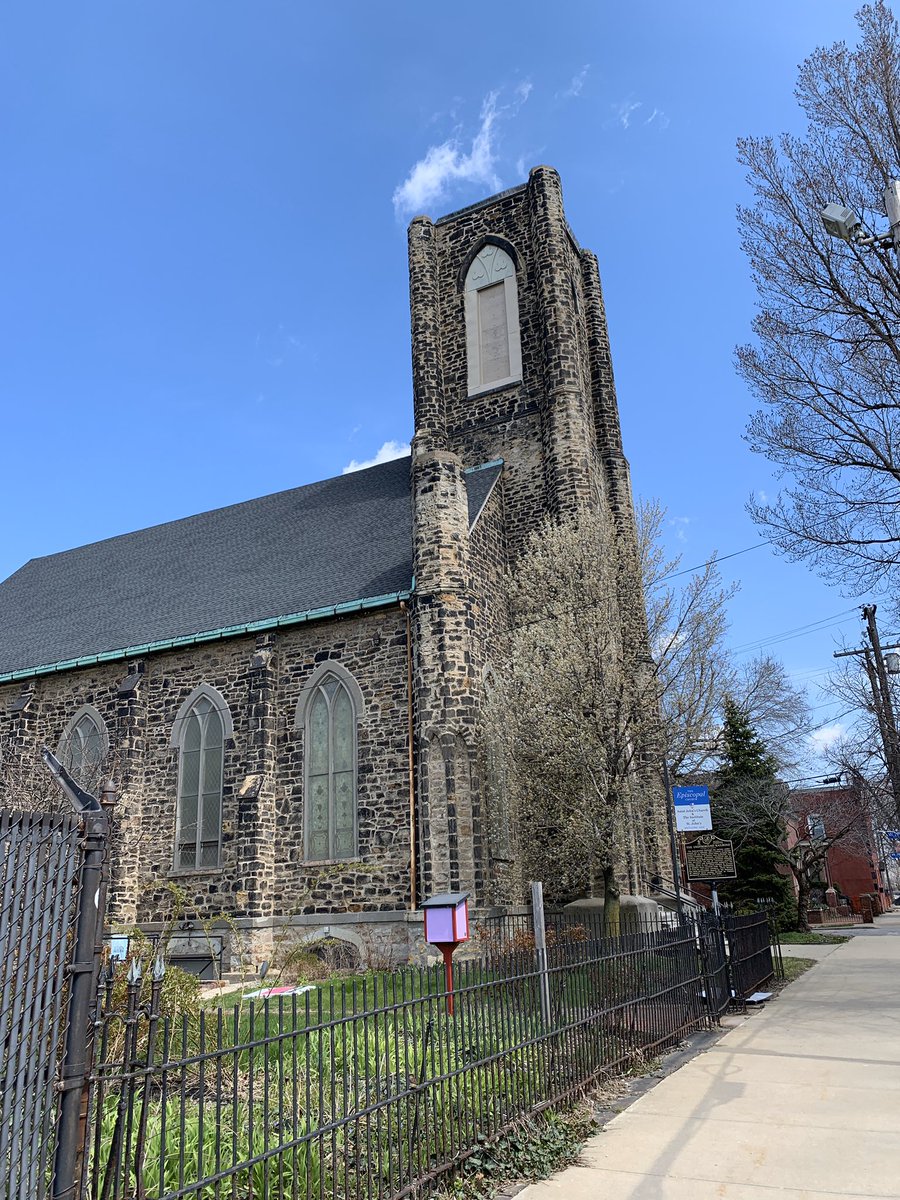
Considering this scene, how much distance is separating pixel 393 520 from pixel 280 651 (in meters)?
4.52

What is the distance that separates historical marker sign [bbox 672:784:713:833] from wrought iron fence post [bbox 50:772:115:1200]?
11.7m

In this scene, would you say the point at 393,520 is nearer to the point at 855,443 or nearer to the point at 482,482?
the point at 482,482

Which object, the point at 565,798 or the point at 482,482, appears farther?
the point at 482,482

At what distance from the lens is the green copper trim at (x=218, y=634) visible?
17.6m

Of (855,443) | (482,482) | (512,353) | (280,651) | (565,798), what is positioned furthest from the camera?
(512,353)

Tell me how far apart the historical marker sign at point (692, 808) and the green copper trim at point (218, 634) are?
6204 mm

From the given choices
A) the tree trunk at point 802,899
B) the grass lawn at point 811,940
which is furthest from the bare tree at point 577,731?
the tree trunk at point 802,899

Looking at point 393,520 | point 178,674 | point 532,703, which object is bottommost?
point 532,703

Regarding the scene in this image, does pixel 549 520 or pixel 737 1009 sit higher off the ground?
pixel 549 520

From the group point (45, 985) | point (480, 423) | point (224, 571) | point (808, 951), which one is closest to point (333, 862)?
point (224, 571)

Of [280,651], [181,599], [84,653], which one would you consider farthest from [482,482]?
[84,653]

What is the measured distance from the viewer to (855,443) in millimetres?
14438

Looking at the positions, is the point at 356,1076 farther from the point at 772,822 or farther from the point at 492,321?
the point at 772,822

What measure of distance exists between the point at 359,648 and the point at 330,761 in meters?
2.27
